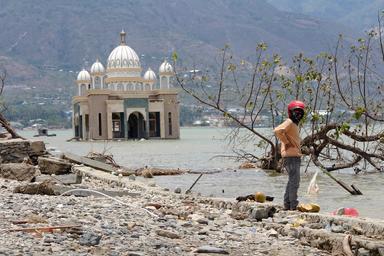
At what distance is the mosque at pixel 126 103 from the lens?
88938mm

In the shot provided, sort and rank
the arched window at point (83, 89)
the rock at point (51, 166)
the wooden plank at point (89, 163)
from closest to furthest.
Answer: the rock at point (51, 166) → the wooden plank at point (89, 163) → the arched window at point (83, 89)

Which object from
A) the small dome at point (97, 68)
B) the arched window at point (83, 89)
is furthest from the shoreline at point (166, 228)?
the arched window at point (83, 89)

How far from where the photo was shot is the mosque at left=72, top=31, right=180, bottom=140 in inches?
3501

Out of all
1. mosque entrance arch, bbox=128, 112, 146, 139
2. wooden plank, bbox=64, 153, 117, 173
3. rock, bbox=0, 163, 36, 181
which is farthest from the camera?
mosque entrance arch, bbox=128, 112, 146, 139

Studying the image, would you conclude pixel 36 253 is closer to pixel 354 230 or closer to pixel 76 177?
pixel 354 230

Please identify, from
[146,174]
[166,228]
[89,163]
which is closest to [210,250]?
[166,228]

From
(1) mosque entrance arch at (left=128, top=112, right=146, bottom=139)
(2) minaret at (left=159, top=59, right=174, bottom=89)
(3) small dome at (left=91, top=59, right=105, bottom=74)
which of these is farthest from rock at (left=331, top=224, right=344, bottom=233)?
(3) small dome at (left=91, top=59, right=105, bottom=74)

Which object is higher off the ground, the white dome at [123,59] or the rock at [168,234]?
the white dome at [123,59]

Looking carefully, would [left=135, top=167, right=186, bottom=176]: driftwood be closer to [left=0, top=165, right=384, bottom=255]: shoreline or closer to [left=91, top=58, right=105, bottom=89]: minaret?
[left=0, top=165, right=384, bottom=255]: shoreline

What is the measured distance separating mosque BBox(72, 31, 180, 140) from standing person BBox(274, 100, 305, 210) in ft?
248

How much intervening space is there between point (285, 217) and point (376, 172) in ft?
50.3

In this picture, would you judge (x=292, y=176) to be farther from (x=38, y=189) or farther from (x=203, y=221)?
(x=38, y=189)

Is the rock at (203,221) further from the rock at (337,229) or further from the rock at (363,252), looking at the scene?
the rock at (363,252)

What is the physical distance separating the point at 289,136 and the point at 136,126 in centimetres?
8628
